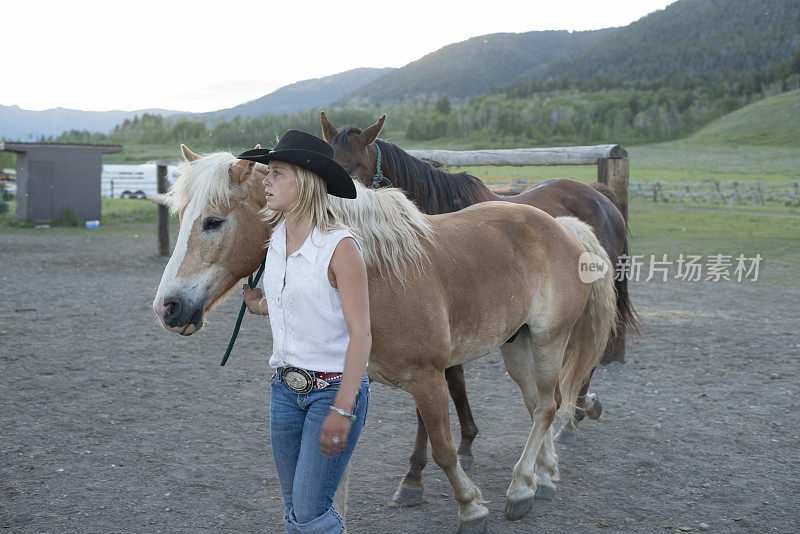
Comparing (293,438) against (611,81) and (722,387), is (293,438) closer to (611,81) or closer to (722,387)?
(722,387)

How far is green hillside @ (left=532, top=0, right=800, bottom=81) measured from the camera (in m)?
141

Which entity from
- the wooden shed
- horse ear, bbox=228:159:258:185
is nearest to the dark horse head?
horse ear, bbox=228:159:258:185

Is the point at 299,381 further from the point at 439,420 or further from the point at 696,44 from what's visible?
the point at 696,44

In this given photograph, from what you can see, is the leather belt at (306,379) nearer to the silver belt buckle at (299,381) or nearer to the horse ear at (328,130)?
the silver belt buckle at (299,381)

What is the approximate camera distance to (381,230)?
99.5 inches

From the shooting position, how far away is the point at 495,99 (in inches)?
4931

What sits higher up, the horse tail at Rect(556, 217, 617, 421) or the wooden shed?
the wooden shed

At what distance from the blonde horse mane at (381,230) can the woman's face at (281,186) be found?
1.49 ft

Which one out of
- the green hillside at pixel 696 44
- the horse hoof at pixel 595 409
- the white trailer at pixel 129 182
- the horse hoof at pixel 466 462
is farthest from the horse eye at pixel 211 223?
the green hillside at pixel 696 44

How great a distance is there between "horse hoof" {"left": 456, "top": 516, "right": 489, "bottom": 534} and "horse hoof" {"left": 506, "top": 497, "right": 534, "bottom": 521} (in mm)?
298

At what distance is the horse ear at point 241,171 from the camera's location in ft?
7.91

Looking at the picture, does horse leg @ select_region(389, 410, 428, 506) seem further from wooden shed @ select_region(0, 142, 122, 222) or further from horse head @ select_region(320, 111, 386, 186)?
wooden shed @ select_region(0, 142, 122, 222)

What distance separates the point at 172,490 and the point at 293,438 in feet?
6.04

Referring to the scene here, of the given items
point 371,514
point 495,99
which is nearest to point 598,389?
point 371,514
